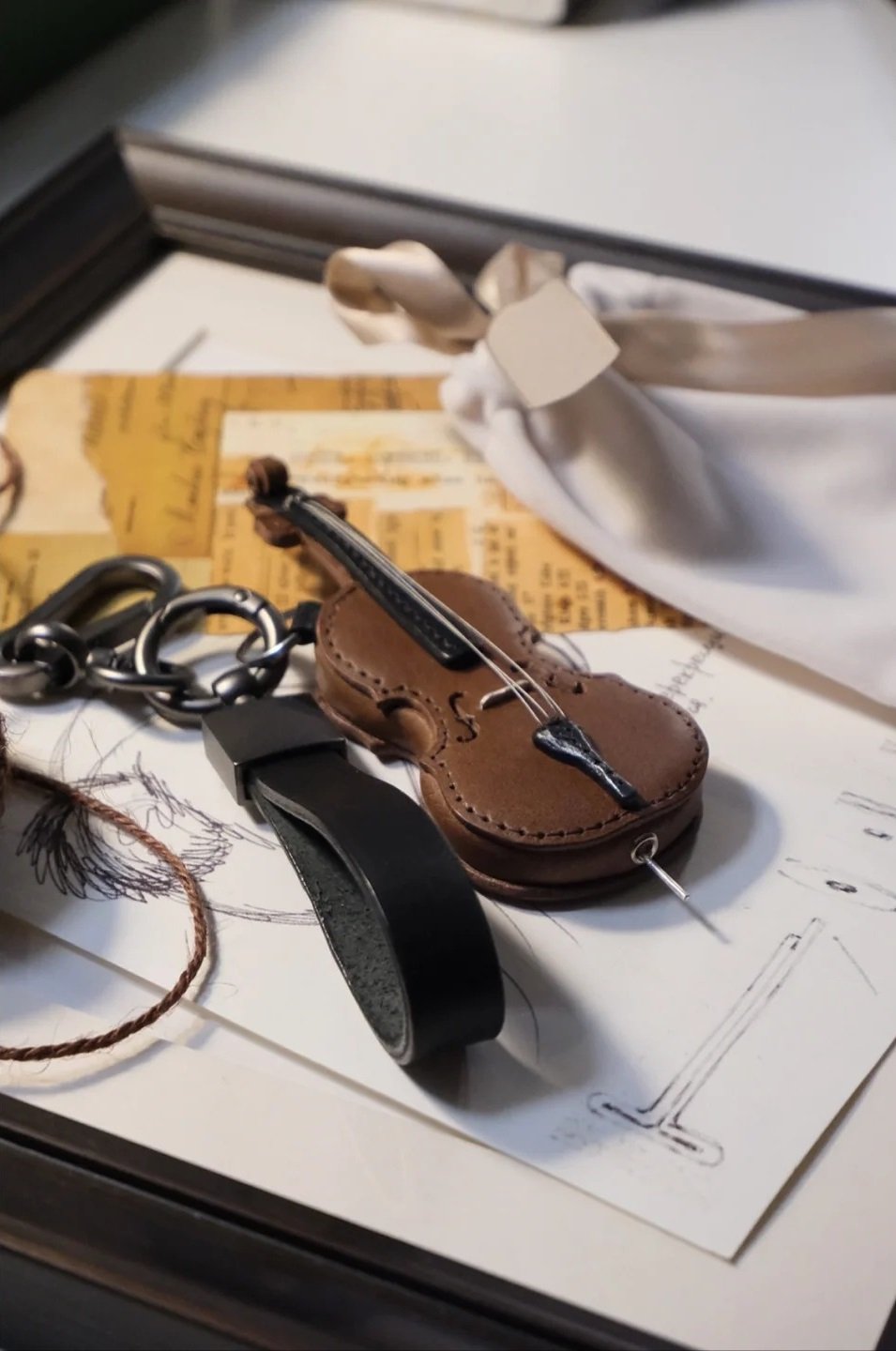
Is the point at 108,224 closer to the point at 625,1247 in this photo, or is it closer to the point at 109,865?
the point at 109,865

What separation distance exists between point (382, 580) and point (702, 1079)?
8.2 inches

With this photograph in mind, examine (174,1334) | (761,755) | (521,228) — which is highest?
(521,228)

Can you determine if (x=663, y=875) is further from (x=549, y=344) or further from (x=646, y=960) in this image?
(x=549, y=344)

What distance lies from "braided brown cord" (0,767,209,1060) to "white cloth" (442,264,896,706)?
21cm

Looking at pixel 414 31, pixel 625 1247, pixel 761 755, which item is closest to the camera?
pixel 625 1247

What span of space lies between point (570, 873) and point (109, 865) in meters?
0.15

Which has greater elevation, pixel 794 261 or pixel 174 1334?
pixel 794 261

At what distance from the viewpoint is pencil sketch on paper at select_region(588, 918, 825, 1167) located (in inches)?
14.4

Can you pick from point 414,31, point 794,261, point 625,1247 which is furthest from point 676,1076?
point 414,31

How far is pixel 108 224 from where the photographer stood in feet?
2.36

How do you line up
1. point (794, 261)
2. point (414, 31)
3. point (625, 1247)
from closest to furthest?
point (625, 1247)
point (794, 261)
point (414, 31)

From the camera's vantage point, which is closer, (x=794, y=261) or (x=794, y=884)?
(x=794, y=884)

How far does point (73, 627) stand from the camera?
20.6 inches

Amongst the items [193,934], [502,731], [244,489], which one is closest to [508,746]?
[502,731]
